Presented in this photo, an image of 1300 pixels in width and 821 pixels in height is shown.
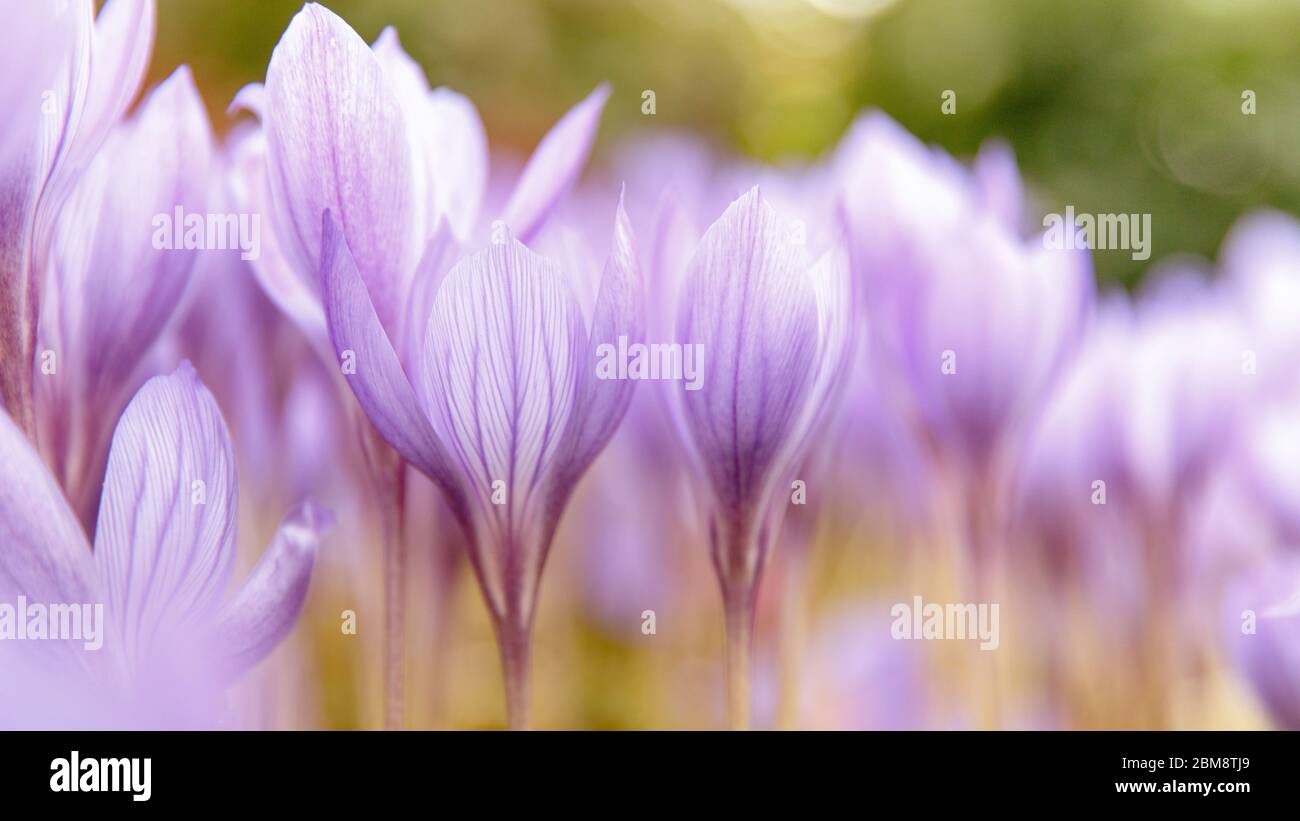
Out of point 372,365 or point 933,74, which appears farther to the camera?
point 933,74

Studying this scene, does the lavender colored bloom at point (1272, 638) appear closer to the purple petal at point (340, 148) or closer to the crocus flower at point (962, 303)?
the crocus flower at point (962, 303)

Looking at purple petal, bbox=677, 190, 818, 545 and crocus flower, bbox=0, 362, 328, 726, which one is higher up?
purple petal, bbox=677, 190, 818, 545

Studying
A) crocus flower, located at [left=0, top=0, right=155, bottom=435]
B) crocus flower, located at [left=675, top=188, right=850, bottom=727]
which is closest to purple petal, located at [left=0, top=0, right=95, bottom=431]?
crocus flower, located at [left=0, top=0, right=155, bottom=435]

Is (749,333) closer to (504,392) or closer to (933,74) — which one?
(504,392)

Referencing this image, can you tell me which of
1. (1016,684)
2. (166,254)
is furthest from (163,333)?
(1016,684)

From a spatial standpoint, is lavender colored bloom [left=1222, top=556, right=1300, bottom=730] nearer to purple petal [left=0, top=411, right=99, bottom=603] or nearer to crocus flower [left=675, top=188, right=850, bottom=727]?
crocus flower [left=675, top=188, right=850, bottom=727]

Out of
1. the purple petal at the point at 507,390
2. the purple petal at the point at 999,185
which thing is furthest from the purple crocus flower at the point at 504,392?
the purple petal at the point at 999,185

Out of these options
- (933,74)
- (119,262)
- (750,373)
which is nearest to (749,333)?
(750,373)
